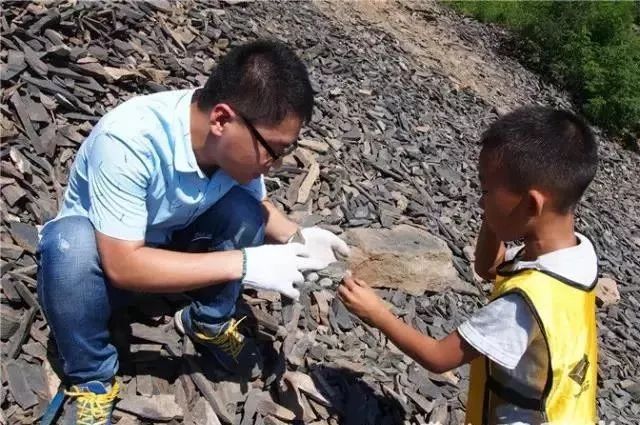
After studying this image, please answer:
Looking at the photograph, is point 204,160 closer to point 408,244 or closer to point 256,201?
point 256,201

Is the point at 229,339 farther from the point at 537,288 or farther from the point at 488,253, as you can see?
the point at 537,288

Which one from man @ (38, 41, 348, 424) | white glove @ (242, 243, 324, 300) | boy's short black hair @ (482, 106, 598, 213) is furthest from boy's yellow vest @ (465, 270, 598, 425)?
man @ (38, 41, 348, 424)

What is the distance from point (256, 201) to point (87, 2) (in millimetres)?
2823

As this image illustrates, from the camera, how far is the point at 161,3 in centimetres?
541

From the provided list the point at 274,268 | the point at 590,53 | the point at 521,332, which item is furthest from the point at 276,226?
the point at 590,53

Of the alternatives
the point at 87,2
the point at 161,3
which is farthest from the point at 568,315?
the point at 161,3

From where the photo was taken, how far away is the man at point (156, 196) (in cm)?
214

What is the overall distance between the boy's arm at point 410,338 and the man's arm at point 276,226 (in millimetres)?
383

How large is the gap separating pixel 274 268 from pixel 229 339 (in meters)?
0.54

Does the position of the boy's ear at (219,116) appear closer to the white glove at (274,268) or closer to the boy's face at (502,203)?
the white glove at (274,268)

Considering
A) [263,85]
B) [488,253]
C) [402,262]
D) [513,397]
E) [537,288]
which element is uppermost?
[263,85]

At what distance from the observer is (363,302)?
2480mm

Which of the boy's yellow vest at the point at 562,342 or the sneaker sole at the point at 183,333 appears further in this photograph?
the sneaker sole at the point at 183,333

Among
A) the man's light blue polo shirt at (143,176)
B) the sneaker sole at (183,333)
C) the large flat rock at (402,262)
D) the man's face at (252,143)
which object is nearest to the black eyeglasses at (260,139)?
the man's face at (252,143)
